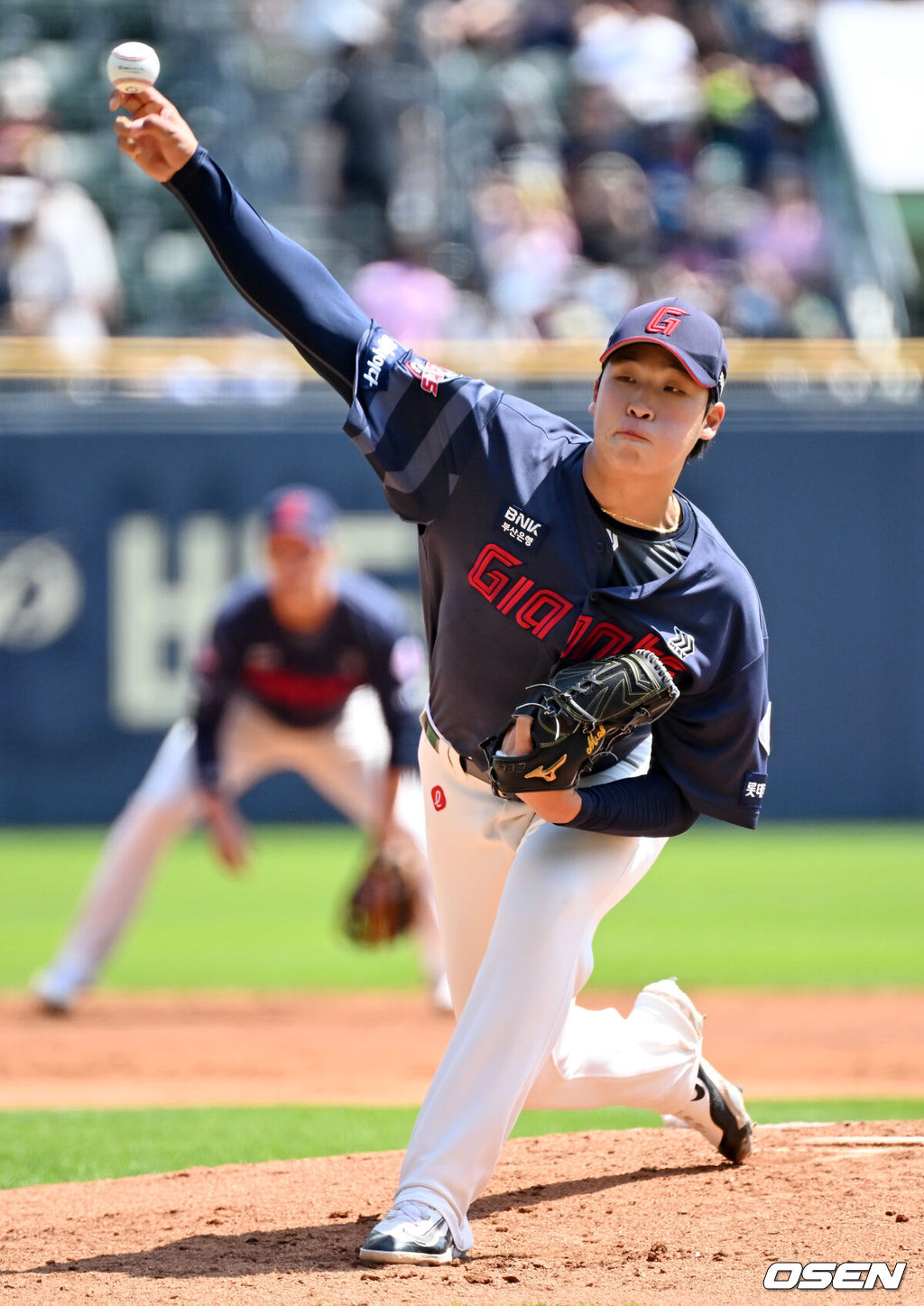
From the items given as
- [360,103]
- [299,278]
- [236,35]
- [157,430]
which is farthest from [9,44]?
[299,278]

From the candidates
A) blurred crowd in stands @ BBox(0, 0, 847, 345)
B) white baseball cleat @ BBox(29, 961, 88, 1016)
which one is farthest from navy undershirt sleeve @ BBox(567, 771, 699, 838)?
blurred crowd in stands @ BBox(0, 0, 847, 345)

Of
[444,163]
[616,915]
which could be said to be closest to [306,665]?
[616,915]

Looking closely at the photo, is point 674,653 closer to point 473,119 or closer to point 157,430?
point 157,430

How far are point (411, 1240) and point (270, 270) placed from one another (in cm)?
177

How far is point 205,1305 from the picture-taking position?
2943mm

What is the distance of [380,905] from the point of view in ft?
21.1

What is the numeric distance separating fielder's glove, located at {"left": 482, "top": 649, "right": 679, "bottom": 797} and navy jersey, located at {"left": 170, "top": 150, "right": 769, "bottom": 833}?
0.12m

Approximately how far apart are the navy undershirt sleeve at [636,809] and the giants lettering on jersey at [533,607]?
0.79 ft

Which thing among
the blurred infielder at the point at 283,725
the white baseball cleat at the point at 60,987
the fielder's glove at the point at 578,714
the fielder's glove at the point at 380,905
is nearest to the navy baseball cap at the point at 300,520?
the blurred infielder at the point at 283,725

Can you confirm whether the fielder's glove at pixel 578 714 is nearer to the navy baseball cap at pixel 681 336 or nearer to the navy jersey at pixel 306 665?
the navy baseball cap at pixel 681 336

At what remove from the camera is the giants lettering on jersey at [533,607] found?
133 inches

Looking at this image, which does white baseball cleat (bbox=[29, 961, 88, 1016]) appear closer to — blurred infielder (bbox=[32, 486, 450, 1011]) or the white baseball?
blurred infielder (bbox=[32, 486, 450, 1011])

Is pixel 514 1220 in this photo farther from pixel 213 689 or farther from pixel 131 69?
pixel 213 689

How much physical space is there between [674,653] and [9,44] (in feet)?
40.8
